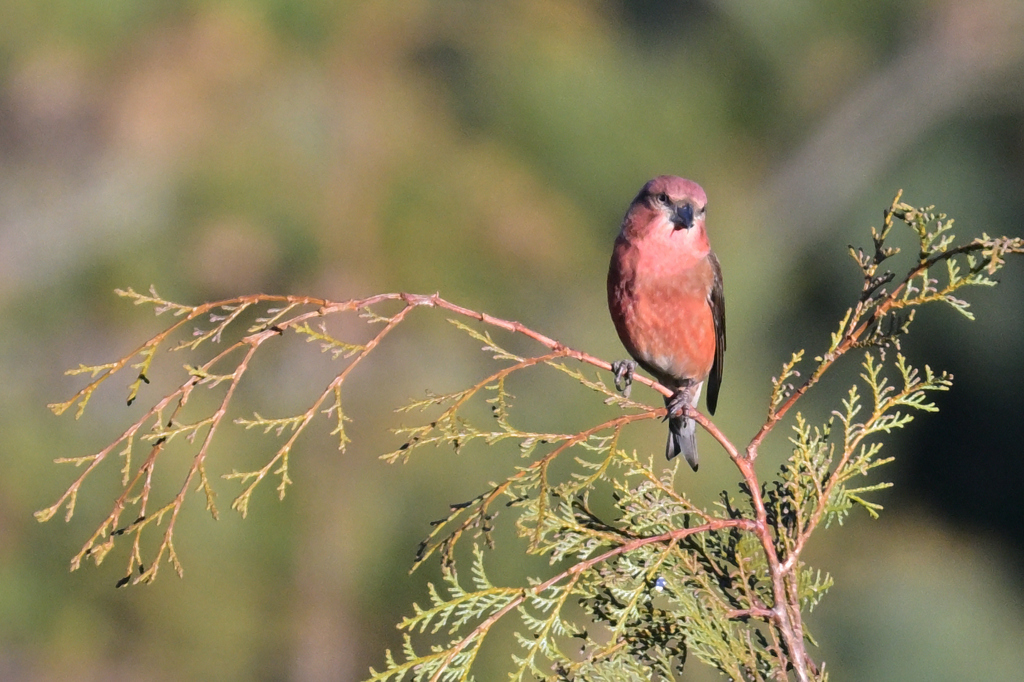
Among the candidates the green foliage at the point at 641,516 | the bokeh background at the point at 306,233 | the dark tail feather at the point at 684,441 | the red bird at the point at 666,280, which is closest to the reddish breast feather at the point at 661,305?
the red bird at the point at 666,280

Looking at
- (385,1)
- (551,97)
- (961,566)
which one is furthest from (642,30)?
(961,566)

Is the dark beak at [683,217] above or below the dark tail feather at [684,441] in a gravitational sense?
above

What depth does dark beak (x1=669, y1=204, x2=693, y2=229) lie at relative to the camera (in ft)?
9.93

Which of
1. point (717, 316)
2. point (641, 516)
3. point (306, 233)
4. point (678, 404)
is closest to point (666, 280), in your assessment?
point (717, 316)

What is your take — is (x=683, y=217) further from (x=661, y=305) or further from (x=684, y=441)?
(x=684, y=441)

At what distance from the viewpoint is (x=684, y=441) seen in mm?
3508

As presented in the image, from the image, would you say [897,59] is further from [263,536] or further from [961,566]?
[263,536]

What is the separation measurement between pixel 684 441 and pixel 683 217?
0.86 metres

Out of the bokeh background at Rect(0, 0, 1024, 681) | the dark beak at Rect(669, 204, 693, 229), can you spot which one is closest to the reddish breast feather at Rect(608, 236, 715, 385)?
the dark beak at Rect(669, 204, 693, 229)

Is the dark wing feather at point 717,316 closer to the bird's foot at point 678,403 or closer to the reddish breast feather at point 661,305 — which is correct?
the reddish breast feather at point 661,305

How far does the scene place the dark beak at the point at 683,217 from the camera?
9.93 feet

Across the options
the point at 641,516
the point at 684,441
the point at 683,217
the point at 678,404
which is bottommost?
the point at 641,516

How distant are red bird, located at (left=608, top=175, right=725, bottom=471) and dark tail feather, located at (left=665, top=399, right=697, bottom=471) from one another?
18cm

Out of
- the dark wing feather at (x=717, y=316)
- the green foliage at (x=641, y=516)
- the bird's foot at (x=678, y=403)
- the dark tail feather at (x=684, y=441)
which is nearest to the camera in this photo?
the green foliage at (x=641, y=516)
